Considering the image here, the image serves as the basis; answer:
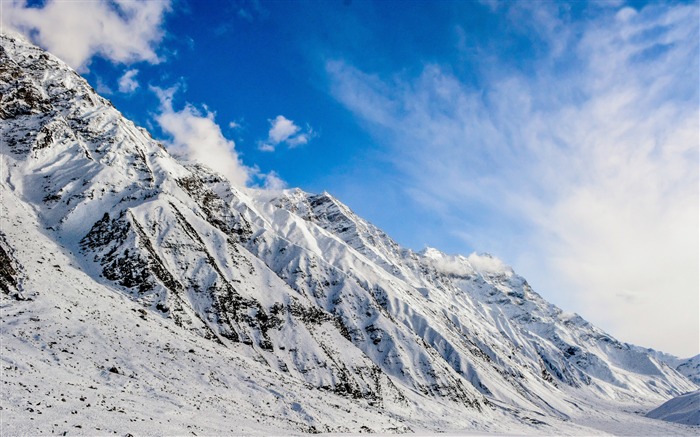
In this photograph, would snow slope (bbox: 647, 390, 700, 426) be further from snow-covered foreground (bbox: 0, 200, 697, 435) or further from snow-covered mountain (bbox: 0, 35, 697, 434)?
Answer: snow-covered foreground (bbox: 0, 200, 697, 435)

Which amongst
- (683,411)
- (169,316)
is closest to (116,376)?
(169,316)

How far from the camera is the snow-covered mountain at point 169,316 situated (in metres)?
43.8

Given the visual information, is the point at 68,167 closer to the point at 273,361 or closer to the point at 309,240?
the point at 273,361

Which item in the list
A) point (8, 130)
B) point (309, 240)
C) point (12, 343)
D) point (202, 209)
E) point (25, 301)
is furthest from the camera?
point (309, 240)

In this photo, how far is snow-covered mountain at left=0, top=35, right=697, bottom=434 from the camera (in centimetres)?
4375

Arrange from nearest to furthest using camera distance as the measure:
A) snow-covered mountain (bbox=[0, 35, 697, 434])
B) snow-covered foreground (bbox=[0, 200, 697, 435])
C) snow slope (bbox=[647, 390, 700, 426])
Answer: snow-covered foreground (bbox=[0, 200, 697, 435]), snow-covered mountain (bbox=[0, 35, 697, 434]), snow slope (bbox=[647, 390, 700, 426])

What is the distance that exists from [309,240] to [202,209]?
69804 mm

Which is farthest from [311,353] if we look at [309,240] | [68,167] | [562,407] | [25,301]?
[562,407]

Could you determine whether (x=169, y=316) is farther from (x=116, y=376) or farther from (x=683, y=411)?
(x=683, y=411)

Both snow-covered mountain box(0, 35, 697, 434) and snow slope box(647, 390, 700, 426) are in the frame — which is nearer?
snow-covered mountain box(0, 35, 697, 434)

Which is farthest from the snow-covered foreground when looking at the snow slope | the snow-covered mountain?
the snow slope

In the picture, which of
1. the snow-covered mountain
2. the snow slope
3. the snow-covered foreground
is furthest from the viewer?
the snow slope

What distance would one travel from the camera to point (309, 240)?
199 m

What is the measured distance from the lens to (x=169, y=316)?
76.1 meters
